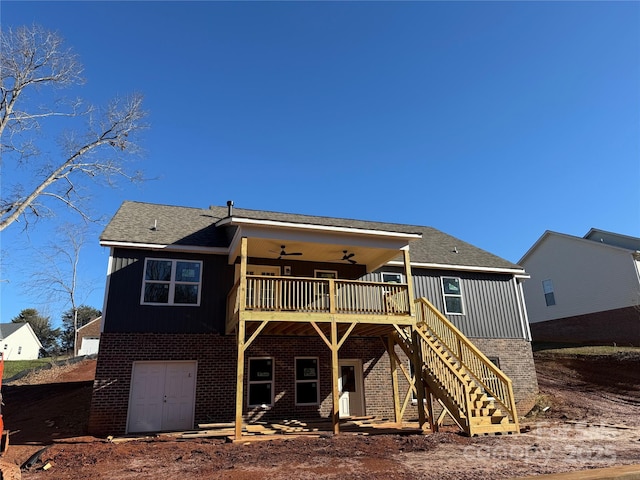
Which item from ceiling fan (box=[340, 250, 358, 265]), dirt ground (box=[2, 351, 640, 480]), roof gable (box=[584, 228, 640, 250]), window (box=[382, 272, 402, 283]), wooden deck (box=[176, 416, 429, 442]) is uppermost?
roof gable (box=[584, 228, 640, 250])

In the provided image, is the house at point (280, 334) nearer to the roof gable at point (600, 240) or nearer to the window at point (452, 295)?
the window at point (452, 295)

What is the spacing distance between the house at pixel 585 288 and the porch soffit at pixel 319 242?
60.7 ft

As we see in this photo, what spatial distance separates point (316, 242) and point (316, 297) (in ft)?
5.67

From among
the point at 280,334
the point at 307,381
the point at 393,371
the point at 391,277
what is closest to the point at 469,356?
the point at 393,371

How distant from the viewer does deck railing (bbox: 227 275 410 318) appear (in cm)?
1191

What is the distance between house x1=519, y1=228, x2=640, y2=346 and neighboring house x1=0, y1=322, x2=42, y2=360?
53.8 meters

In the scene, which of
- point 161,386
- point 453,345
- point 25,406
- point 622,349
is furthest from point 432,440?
point 622,349

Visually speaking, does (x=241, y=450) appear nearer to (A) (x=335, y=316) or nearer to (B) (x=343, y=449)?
(B) (x=343, y=449)

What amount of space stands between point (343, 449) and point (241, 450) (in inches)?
90.4

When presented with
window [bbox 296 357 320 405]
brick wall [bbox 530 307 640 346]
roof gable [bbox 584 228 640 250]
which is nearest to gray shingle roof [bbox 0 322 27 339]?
window [bbox 296 357 320 405]

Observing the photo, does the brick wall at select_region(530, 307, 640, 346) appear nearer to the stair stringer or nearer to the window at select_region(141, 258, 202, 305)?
the stair stringer

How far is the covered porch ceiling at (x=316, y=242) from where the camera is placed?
1219 cm

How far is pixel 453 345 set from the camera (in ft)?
43.3

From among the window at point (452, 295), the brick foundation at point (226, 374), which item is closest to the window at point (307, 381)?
the brick foundation at point (226, 374)
